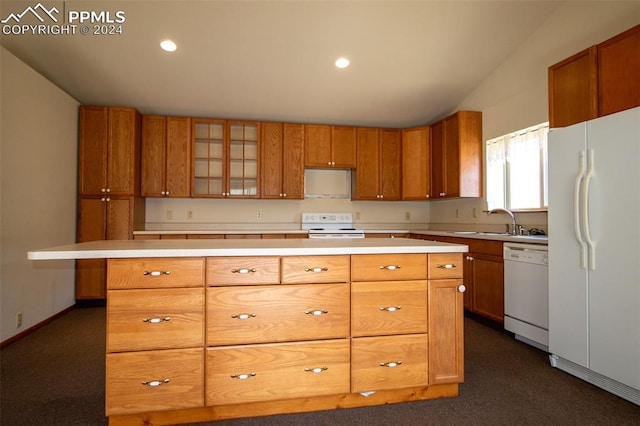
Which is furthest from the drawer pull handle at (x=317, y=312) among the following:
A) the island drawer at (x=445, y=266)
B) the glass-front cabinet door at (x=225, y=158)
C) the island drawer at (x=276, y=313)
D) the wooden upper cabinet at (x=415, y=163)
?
the wooden upper cabinet at (x=415, y=163)

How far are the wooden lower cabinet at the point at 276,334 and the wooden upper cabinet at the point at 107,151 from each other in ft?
9.55

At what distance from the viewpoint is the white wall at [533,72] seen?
283 centimetres

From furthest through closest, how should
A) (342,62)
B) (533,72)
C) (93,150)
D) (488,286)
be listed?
(93,150) < (342,62) < (533,72) < (488,286)

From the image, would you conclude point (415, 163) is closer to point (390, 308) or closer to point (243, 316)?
point (390, 308)

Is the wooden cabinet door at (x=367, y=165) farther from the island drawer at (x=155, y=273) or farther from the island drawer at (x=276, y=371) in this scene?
the island drawer at (x=155, y=273)

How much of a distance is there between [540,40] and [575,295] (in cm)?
268

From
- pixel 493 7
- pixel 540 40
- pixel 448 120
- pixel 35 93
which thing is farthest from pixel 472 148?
pixel 35 93

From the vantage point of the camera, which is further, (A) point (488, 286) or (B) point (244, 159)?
(B) point (244, 159)

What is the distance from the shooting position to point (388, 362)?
1.87 metres

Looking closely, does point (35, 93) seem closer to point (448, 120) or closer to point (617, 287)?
point (448, 120)

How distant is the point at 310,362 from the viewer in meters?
1.78

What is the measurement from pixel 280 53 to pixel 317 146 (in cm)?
146

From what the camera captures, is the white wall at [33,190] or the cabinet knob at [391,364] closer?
the cabinet knob at [391,364]

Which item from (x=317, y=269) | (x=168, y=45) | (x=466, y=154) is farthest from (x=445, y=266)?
(x=168, y=45)
